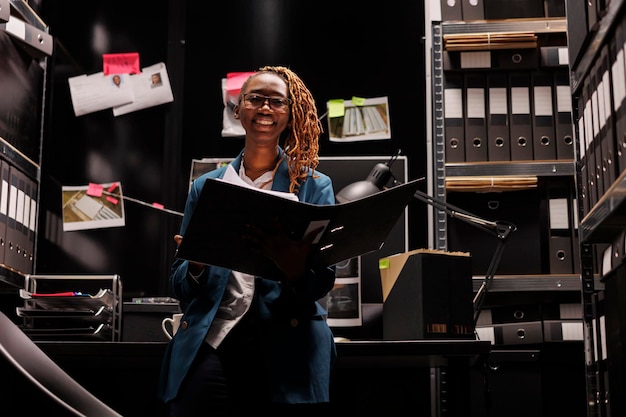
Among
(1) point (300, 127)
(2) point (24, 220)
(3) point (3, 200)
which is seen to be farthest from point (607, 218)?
(2) point (24, 220)

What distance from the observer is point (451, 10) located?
3.34m

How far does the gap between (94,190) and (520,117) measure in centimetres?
165

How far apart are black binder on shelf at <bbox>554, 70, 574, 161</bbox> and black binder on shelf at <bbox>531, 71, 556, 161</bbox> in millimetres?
17

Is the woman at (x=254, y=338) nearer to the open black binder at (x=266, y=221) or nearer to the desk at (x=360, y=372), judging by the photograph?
the open black binder at (x=266, y=221)

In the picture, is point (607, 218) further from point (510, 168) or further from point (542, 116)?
point (542, 116)

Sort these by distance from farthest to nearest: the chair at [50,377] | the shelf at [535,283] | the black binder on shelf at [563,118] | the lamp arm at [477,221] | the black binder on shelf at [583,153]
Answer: the black binder on shelf at [563,118]
the shelf at [535,283]
the lamp arm at [477,221]
the black binder on shelf at [583,153]
the chair at [50,377]

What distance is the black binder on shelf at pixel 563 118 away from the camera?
10.7 ft

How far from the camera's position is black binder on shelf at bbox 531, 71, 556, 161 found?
10.8ft

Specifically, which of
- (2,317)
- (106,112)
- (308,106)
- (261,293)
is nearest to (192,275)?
(261,293)

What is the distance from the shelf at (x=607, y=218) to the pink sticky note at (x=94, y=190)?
6.28 ft

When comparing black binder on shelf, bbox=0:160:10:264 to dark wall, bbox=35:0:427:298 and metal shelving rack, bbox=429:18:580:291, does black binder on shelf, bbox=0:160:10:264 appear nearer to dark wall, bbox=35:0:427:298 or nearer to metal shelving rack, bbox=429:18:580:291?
dark wall, bbox=35:0:427:298

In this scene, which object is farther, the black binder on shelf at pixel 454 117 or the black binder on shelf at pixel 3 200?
the black binder on shelf at pixel 454 117

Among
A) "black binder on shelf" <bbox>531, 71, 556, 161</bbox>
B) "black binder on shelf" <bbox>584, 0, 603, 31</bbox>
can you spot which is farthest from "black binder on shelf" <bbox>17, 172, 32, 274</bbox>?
"black binder on shelf" <bbox>584, 0, 603, 31</bbox>

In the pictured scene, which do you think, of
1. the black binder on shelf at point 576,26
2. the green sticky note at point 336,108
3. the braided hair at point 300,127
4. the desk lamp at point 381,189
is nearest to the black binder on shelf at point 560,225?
the desk lamp at point 381,189
